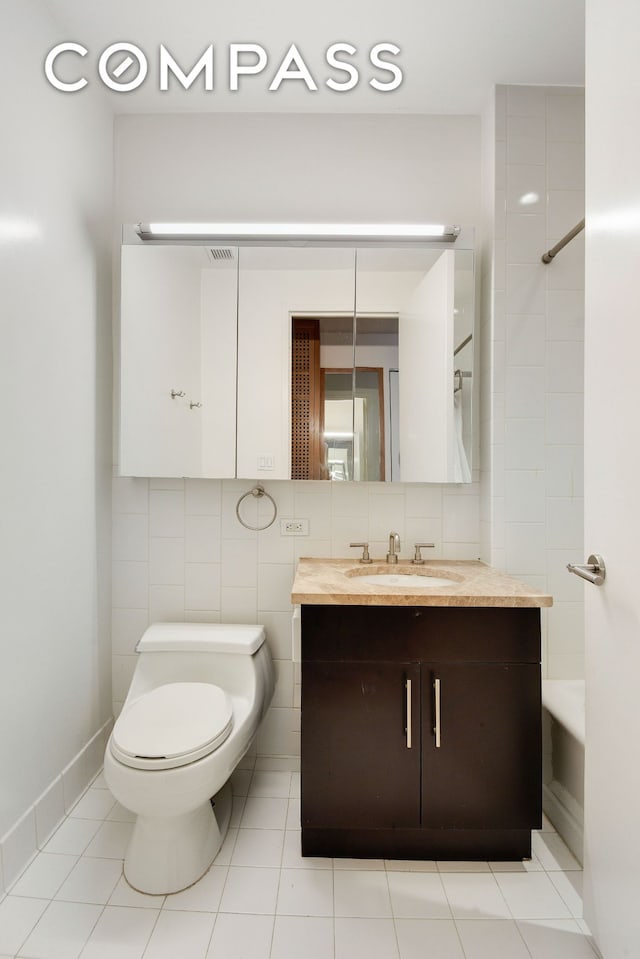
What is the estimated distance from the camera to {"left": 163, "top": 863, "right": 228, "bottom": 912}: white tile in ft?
4.60

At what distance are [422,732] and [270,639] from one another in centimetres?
75

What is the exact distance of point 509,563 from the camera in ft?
6.53

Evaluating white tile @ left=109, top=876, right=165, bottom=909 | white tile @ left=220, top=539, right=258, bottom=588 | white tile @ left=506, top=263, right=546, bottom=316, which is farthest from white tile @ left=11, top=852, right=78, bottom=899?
white tile @ left=506, top=263, right=546, bottom=316

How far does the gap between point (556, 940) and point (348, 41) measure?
2.68 metres

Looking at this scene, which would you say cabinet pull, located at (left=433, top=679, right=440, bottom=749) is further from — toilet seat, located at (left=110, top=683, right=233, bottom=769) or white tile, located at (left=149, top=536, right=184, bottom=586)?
white tile, located at (left=149, top=536, right=184, bottom=586)

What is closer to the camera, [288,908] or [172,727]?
[288,908]

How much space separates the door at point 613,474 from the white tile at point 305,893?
66cm

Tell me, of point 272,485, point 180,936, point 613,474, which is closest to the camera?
point 613,474

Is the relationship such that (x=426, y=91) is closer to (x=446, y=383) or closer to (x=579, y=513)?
(x=446, y=383)

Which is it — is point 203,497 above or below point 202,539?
above

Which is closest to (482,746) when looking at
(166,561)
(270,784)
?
(270,784)

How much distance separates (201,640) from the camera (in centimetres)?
192

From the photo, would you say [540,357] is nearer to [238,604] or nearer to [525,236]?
[525,236]

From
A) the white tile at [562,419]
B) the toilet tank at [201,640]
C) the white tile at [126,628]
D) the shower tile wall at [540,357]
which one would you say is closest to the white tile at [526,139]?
the shower tile wall at [540,357]
